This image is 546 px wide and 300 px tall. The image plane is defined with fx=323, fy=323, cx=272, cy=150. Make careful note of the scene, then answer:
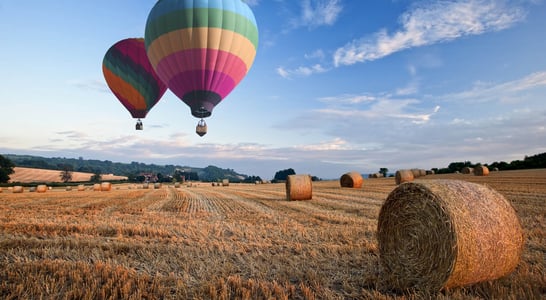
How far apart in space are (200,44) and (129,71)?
1221 cm

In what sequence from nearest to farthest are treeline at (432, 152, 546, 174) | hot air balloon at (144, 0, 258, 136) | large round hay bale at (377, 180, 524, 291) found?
large round hay bale at (377, 180, 524, 291)
hot air balloon at (144, 0, 258, 136)
treeline at (432, 152, 546, 174)

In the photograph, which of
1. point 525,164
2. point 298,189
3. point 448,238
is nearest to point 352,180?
point 298,189

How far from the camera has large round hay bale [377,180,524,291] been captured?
4066 millimetres

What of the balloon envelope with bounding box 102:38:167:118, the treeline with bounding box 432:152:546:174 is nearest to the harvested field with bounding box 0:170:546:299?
the balloon envelope with bounding box 102:38:167:118

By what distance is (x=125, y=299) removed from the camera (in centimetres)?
391

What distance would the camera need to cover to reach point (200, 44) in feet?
75.5

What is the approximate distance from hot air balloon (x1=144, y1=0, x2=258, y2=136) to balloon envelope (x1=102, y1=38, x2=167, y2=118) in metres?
6.30

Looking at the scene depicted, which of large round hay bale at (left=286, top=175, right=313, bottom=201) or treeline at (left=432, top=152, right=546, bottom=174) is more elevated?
treeline at (left=432, top=152, right=546, bottom=174)

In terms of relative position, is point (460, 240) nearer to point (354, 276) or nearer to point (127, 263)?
point (354, 276)

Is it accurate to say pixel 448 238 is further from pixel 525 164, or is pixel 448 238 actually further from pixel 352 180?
pixel 525 164

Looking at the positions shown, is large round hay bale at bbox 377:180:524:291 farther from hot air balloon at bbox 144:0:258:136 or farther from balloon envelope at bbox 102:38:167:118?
balloon envelope at bbox 102:38:167:118

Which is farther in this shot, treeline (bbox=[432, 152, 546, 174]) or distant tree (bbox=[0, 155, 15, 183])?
distant tree (bbox=[0, 155, 15, 183])

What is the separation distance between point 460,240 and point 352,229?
3.89m

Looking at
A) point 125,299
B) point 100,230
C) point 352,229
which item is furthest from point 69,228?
point 352,229
